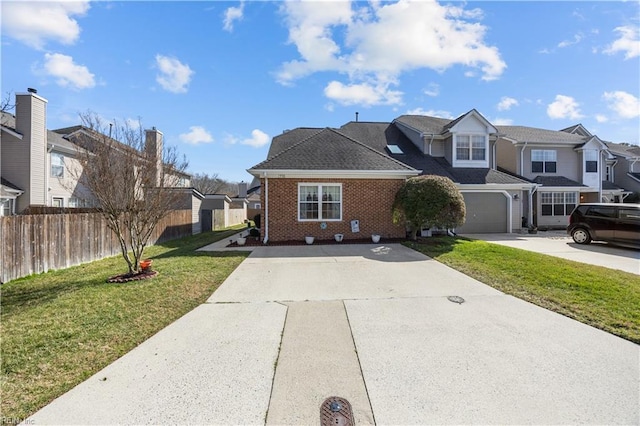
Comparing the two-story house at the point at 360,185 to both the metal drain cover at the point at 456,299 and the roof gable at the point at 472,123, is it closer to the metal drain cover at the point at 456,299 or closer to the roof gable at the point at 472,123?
the roof gable at the point at 472,123

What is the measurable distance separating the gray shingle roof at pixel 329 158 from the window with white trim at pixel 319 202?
896mm

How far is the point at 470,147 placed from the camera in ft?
55.2

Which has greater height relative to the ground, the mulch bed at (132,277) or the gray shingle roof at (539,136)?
the gray shingle roof at (539,136)

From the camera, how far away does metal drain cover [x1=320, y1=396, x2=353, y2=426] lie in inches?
98.4

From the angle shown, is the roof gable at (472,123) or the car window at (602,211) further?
the roof gable at (472,123)

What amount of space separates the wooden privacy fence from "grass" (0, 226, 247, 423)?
49cm

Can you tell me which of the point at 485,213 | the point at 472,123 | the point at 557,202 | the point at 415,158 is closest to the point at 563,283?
the point at 485,213

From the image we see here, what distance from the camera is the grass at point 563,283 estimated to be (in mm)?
4709

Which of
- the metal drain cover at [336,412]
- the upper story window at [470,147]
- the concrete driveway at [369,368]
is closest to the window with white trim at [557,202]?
the upper story window at [470,147]

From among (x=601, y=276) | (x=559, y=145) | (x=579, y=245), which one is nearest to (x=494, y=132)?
(x=559, y=145)

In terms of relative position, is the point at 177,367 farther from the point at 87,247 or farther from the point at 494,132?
the point at 494,132

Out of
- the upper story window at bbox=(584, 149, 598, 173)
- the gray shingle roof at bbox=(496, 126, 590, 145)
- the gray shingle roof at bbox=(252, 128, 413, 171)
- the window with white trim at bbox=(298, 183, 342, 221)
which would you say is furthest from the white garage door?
the upper story window at bbox=(584, 149, 598, 173)

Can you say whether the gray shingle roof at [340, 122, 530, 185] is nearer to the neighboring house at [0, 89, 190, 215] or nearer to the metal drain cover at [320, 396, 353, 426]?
the neighboring house at [0, 89, 190, 215]

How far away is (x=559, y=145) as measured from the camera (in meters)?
19.2
